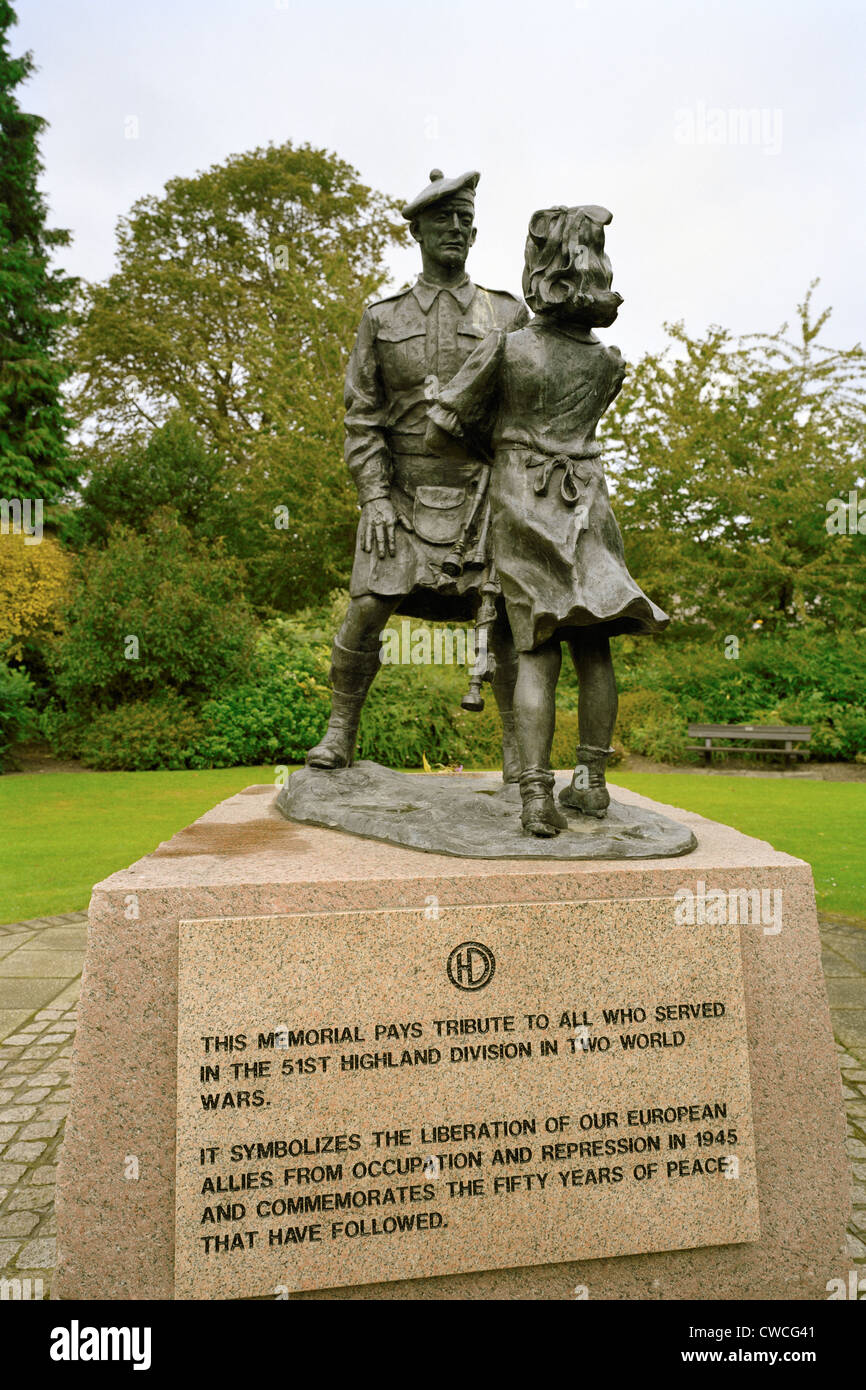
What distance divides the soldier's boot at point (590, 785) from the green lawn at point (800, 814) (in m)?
3.42

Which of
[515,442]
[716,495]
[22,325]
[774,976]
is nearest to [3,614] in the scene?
[22,325]

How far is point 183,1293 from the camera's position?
88.2 inches

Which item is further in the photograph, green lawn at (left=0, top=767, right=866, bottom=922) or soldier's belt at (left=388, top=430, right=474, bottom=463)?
green lawn at (left=0, top=767, right=866, bottom=922)

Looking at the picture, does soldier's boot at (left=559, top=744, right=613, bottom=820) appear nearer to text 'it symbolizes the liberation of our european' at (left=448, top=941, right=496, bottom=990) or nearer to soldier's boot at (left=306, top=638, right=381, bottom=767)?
text 'it symbolizes the liberation of our european' at (left=448, top=941, right=496, bottom=990)

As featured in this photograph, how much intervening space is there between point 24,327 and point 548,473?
17049 millimetres

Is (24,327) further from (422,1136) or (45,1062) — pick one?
(422,1136)

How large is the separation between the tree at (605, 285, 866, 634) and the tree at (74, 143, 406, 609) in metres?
5.20

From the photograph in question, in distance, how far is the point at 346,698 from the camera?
4125 mm

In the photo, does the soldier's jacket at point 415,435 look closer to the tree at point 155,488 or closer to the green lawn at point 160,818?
the green lawn at point 160,818

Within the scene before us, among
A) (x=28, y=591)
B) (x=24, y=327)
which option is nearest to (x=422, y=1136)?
(x=28, y=591)

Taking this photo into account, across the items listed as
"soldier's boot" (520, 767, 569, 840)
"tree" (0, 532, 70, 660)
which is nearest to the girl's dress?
"soldier's boot" (520, 767, 569, 840)

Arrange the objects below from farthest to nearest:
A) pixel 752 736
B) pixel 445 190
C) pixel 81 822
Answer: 1. pixel 752 736
2. pixel 81 822
3. pixel 445 190

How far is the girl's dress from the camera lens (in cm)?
296

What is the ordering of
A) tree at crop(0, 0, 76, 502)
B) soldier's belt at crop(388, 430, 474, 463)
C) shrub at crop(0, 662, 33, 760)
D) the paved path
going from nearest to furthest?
1. the paved path
2. soldier's belt at crop(388, 430, 474, 463)
3. shrub at crop(0, 662, 33, 760)
4. tree at crop(0, 0, 76, 502)
